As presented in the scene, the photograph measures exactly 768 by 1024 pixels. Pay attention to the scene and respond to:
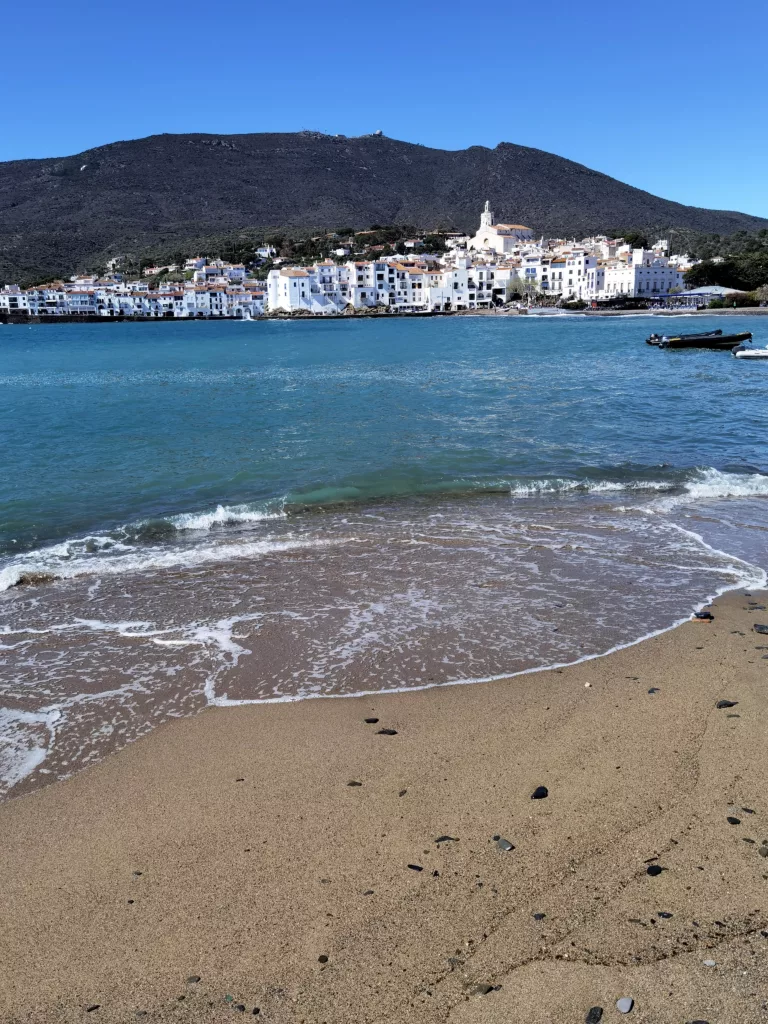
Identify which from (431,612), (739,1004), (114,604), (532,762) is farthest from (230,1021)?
(114,604)

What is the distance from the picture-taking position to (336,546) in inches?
374

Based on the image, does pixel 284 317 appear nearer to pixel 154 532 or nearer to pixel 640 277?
pixel 640 277

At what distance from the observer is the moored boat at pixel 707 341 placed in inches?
1845

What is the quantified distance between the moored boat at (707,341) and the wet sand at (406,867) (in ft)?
156

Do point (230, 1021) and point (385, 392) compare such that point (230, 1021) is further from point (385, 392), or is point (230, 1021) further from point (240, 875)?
point (385, 392)

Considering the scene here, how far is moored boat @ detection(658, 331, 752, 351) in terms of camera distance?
154ft

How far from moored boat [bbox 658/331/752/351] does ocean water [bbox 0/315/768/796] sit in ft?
89.2

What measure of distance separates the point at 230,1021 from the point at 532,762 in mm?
2379

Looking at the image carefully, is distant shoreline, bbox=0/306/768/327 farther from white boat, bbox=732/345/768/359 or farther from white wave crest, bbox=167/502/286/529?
white wave crest, bbox=167/502/286/529

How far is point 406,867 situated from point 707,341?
166ft

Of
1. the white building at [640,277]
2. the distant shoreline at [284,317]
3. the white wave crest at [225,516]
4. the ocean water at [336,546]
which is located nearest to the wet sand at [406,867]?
the ocean water at [336,546]

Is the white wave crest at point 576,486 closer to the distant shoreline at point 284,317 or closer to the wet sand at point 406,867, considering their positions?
the wet sand at point 406,867

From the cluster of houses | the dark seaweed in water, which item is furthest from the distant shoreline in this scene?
the dark seaweed in water

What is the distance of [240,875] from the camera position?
146 inches
